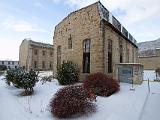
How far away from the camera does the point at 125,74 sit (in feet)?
58.6

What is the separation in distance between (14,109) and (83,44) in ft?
32.3

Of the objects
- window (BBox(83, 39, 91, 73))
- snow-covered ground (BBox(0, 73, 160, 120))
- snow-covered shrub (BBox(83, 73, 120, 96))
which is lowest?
snow-covered ground (BBox(0, 73, 160, 120))

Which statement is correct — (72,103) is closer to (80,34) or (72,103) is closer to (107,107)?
(107,107)

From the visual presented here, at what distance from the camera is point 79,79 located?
18438 mm

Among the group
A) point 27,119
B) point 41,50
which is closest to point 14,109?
point 27,119

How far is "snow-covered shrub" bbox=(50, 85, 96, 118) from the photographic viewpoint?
9266mm


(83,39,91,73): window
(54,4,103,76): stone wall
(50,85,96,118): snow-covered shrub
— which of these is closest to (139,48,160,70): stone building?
(54,4,103,76): stone wall

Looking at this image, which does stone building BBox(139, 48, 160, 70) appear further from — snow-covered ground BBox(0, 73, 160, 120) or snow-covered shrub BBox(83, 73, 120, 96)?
snow-covered shrub BBox(83, 73, 120, 96)

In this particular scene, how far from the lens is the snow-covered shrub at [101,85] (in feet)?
41.3

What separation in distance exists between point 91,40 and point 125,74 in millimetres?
4577

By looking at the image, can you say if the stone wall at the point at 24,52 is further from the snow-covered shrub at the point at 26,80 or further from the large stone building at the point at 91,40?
the snow-covered shrub at the point at 26,80

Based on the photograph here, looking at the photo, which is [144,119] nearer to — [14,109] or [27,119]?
[27,119]

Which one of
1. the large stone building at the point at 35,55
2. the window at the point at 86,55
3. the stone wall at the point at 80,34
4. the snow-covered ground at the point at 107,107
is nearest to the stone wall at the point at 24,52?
the large stone building at the point at 35,55

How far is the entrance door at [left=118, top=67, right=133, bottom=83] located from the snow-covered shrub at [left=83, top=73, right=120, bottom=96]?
425 cm
